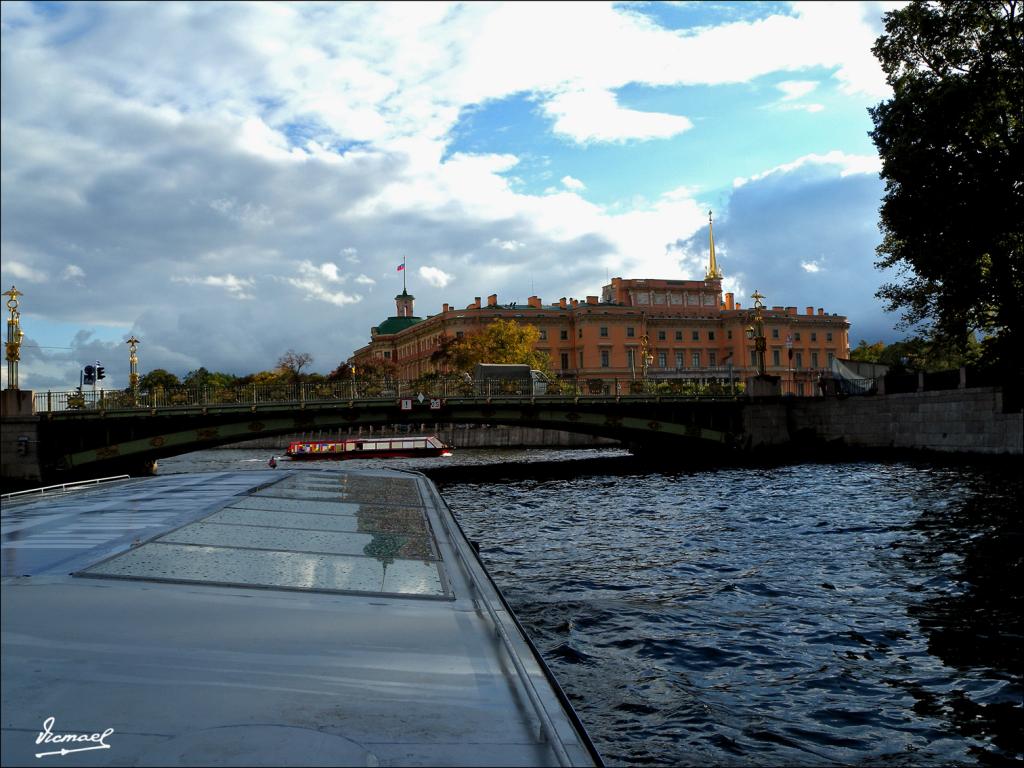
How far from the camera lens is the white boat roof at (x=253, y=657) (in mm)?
2357

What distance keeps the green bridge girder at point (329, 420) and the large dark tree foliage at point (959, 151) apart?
45.6ft

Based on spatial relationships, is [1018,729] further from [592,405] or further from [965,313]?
[592,405]

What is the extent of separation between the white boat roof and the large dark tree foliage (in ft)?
85.6

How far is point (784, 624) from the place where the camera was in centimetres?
845

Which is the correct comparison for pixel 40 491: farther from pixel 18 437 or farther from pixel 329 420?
pixel 329 420

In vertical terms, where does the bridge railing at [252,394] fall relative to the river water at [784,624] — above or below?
above

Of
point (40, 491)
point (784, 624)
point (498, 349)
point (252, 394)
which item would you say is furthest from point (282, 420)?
point (498, 349)

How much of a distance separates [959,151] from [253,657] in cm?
2956

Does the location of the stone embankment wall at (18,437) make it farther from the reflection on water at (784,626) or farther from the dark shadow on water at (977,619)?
the dark shadow on water at (977,619)

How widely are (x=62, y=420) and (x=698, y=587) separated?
94.6 feet

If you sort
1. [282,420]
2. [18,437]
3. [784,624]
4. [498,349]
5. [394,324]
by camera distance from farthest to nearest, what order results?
[394,324]
[498,349]
[282,420]
[18,437]
[784,624]

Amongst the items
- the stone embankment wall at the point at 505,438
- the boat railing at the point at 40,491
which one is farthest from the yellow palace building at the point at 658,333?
the boat railing at the point at 40,491

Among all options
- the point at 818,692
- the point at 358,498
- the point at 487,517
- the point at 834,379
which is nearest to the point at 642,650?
the point at 818,692

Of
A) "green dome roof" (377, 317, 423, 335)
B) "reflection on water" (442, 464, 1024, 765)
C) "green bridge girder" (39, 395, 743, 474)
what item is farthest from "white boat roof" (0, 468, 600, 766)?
"green dome roof" (377, 317, 423, 335)
